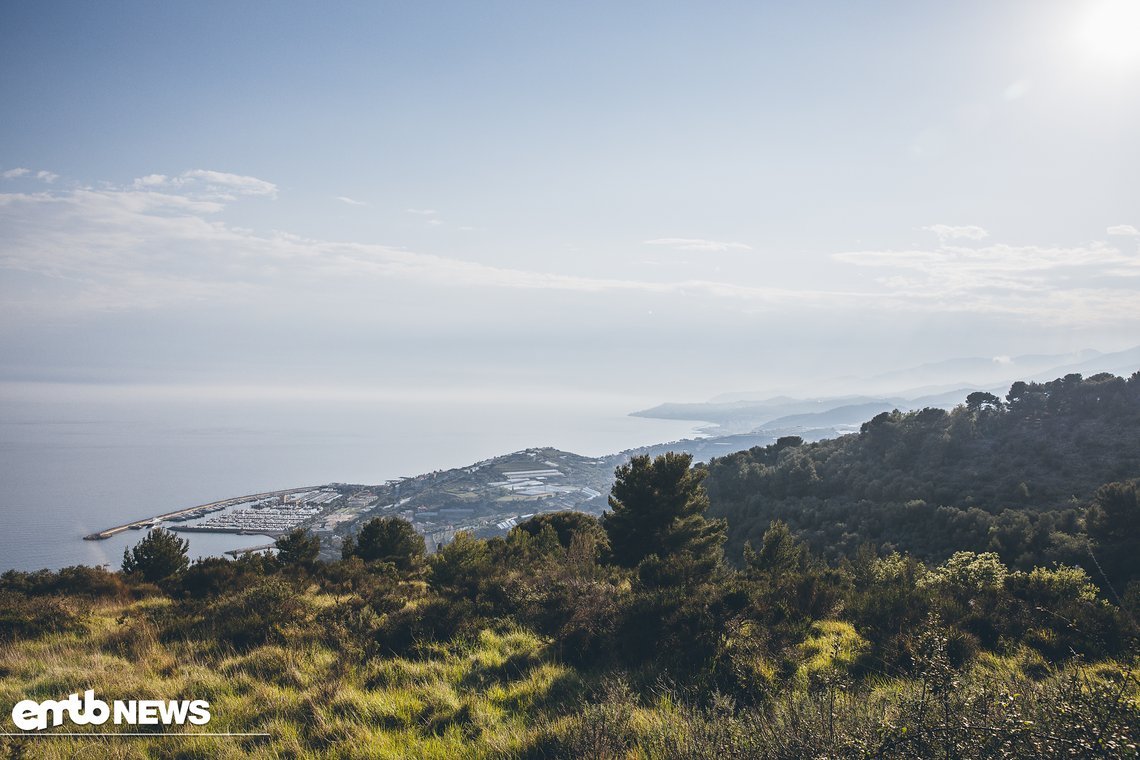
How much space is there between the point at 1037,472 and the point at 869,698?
40.0m

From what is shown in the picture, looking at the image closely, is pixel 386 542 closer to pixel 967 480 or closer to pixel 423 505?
pixel 967 480

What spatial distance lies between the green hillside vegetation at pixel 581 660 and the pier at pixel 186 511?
170 ft

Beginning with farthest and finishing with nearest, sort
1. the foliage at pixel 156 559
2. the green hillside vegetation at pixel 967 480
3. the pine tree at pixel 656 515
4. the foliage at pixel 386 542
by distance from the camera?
the green hillside vegetation at pixel 967 480 → the foliage at pixel 386 542 → the pine tree at pixel 656 515 → the foliage at pixel 156 559

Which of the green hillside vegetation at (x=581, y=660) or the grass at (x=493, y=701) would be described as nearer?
the grass at (x=493, y=701)

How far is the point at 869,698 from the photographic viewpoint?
5.37m

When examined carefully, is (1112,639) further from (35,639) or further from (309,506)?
(309,506)

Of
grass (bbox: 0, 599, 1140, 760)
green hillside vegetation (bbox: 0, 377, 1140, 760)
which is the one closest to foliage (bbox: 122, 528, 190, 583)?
green hillside vegetation (bbox: 0, 377, 1140, 760)

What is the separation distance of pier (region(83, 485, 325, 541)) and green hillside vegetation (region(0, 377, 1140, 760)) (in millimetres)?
51931

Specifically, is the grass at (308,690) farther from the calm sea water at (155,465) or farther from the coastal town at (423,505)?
the calm sea water at (155,465)

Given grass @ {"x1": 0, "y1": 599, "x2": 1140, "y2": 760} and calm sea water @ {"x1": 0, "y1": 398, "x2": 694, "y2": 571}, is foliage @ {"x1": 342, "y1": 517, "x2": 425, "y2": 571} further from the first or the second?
calm sea water @ {"x1": 0, "y1": 398, "x2": 694, "y2": 571}

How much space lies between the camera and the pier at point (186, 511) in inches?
2072

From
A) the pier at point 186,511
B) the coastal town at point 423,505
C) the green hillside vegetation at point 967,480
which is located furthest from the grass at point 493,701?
the pier at point 186,511

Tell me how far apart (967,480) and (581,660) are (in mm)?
38573

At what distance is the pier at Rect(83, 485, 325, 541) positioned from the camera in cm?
5262
